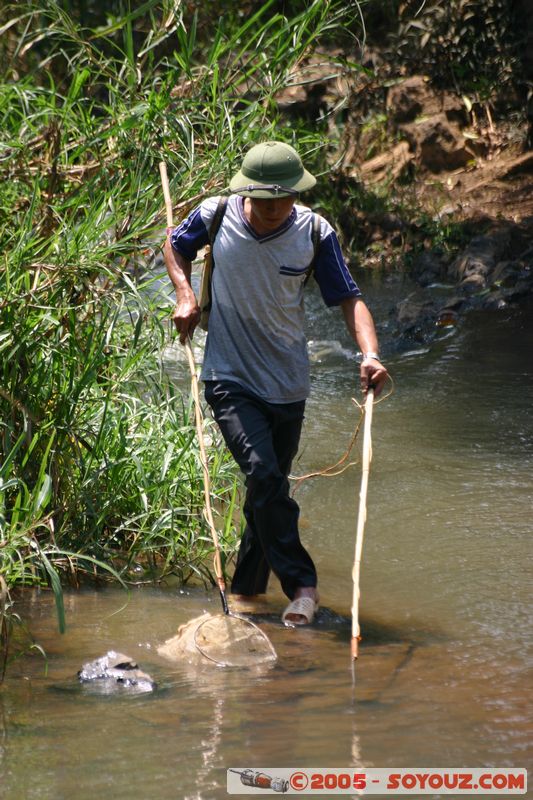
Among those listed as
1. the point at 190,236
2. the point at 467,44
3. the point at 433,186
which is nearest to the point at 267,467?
the point at 190,236

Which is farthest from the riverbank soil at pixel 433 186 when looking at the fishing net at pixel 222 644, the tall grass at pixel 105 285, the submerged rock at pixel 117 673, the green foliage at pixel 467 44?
the submerged rock at pixel 117 673

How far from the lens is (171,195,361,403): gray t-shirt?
4.09 meters

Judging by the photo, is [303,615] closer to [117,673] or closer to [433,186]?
[117,673]

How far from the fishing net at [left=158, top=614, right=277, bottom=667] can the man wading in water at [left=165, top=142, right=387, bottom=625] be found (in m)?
0.40

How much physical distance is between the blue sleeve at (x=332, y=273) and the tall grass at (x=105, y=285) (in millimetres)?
808

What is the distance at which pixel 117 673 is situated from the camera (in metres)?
3.52

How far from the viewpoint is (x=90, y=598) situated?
14.5ft

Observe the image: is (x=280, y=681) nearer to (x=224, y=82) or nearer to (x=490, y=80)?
(x=224, y=82)

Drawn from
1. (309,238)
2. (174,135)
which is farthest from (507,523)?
(174,135)

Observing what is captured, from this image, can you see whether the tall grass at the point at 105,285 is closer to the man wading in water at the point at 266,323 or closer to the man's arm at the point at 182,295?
the man's arm at the point at 182,295

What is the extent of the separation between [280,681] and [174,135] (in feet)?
8.03

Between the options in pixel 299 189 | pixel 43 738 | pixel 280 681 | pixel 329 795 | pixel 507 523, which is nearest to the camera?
pixel 329 795

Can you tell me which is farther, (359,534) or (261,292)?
(261,292)

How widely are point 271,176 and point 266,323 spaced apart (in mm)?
521
